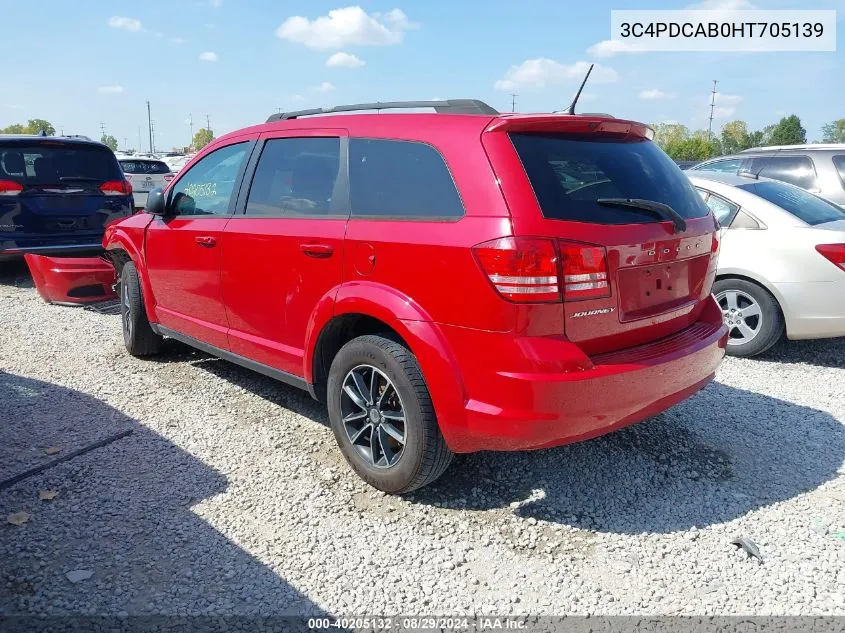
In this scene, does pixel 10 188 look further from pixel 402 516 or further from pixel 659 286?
pixel 659 286

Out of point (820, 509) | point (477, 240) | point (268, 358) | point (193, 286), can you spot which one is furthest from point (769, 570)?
point (193, 286)

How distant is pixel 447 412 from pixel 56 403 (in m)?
3.02

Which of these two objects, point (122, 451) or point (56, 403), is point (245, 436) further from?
point (56, 403)

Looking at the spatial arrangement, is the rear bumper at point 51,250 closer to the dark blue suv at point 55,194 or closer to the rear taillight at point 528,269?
the dark blue suv at point 55,194

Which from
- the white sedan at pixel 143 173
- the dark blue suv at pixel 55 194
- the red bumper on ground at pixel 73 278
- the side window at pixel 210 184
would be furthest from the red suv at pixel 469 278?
the white sedan at pixel 143 173

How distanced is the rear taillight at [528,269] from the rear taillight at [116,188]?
706 cm

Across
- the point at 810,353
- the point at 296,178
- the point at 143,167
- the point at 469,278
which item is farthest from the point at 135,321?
the point at 143,167

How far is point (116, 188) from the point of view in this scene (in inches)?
328

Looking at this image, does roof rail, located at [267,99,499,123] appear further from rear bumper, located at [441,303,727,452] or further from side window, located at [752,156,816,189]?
side window, located at [752,156,816,189]

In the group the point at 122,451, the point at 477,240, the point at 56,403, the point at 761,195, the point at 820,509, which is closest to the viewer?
the point at 477,240

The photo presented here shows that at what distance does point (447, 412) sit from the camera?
293cm

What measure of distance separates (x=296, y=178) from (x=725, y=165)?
7.68 meters

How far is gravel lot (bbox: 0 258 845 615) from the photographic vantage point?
8.64 ft

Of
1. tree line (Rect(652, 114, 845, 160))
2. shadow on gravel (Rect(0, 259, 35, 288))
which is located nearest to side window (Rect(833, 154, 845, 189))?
shadow on gravel (Rect(0, 259, 35, 288))
